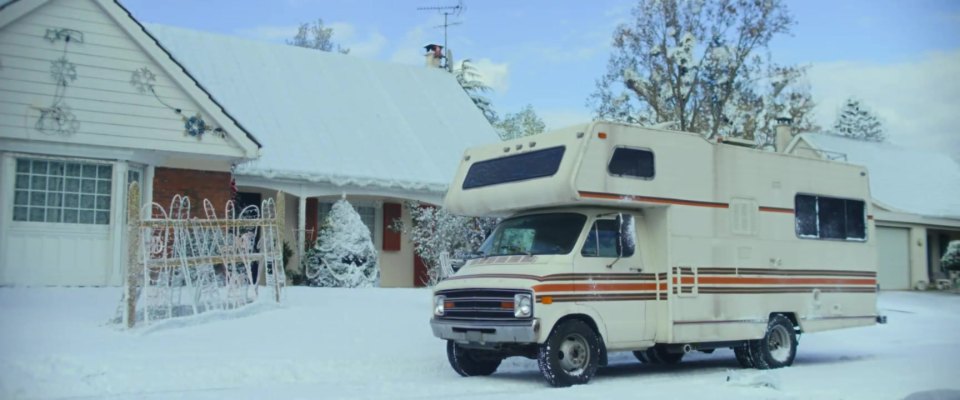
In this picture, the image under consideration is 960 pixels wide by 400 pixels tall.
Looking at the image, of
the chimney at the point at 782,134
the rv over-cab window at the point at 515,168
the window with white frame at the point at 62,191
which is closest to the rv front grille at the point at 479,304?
the rv over-cab window at the point at 515,168

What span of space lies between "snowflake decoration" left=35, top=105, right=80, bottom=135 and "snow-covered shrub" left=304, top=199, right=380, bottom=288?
701 cm

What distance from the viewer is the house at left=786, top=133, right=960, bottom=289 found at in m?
29.8

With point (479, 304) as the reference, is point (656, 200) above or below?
above

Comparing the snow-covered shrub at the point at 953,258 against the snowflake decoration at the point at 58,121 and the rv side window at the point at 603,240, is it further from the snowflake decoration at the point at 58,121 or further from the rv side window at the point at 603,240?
the snowflake decoration at the point at 58,121

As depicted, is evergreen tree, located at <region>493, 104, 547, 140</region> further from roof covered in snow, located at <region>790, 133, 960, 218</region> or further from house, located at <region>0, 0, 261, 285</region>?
house, located at <region>0, 0, 261, 285</region>

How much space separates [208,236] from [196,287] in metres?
1.35

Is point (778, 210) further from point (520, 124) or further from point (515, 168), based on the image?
point (520, 124)

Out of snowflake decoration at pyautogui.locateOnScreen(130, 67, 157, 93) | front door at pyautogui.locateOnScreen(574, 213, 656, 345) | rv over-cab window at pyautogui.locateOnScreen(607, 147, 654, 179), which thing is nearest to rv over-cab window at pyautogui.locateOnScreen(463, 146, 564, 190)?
rv over-cab window at pyautogui.locateOnScreen(607, 147, 654, 179)

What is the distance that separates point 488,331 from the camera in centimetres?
1083

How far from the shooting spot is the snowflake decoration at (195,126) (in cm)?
1762

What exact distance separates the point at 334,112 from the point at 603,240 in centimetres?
1601

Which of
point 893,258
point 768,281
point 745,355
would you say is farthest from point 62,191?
point 893,258

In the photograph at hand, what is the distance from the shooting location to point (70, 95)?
16.3 m

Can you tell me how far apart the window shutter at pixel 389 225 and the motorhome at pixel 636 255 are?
12671 mm
